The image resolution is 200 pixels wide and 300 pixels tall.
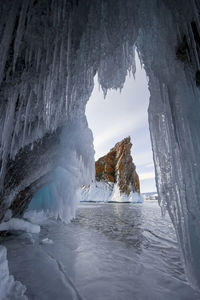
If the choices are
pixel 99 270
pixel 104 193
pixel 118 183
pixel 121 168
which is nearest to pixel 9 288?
pixel 99 270

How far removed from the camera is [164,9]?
210 cm

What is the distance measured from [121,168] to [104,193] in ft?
30.4

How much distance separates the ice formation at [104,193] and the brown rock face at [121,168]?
1.43m

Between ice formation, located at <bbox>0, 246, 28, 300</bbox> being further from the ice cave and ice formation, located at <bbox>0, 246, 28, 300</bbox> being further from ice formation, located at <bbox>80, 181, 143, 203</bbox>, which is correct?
ice formation, located at <bbox>80, 181, 143, 203</bbox>

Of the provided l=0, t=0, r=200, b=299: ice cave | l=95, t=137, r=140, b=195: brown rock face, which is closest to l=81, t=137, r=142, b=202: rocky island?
l=95, t=137, r=140, b=195: brown rock face

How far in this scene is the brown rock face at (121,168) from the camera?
43.2 meters

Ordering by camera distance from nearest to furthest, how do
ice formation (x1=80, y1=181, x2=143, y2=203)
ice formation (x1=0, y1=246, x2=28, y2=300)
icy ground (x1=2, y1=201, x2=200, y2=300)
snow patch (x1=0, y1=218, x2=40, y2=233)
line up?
ice formation (x1=0, y1=246, x2=28, y2=300) < icy ground (x1=2, y1=201, x2=200, y2=300) < snow patch (x1=0, y1=218, x2=40, y2=233) < ice formation (x1=80, y1=181, x2=143, y2=203)

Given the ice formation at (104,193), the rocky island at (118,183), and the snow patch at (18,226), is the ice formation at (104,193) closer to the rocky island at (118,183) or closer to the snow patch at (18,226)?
the rocky island at (118,183)

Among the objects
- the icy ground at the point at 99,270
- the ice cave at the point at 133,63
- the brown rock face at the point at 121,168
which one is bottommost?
the icy ground at the point at 99,270

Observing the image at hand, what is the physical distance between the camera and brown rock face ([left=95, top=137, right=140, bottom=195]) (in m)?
43.2

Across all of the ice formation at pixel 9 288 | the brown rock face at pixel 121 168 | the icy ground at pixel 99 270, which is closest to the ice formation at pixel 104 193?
the brown rock face at pixel 121 168

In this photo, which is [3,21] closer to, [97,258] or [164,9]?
[164,9]

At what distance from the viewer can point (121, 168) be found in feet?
146

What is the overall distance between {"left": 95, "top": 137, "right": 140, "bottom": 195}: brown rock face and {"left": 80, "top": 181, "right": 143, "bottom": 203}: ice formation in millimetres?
1431
